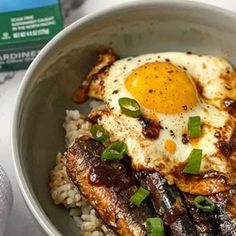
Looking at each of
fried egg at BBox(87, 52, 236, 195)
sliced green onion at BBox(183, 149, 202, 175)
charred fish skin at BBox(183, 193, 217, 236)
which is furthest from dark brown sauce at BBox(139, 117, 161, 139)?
charred fish skin at BBox(183, 193, 217, 236)

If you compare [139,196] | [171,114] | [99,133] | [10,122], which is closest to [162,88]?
[171,114]

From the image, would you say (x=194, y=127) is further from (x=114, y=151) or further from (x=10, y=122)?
(x=10, y=122)

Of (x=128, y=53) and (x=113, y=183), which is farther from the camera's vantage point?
(x=128, y=53)

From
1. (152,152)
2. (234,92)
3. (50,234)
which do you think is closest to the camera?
(50,234)

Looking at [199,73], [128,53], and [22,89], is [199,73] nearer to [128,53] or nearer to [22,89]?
[128,53]

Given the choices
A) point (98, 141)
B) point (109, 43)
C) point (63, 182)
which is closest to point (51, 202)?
point (63, 182)
